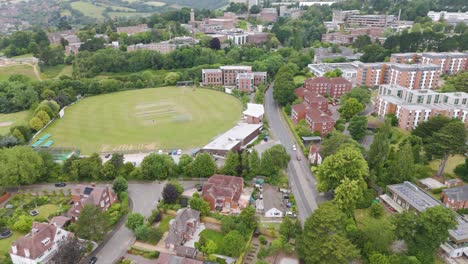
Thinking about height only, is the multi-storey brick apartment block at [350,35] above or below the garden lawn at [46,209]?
above

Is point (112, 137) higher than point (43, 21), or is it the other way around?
point (43, 21)

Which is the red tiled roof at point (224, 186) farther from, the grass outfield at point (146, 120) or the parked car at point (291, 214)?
the grass outfield at point (146, 120)

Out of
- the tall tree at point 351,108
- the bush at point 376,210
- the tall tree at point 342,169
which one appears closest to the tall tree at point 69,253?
the tall tree at point 342,169

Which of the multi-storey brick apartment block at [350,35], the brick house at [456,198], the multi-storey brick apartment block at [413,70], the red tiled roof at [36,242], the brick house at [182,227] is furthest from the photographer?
the multi-storey brick apartment block at [350,35]

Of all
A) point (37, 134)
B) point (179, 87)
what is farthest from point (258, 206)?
point (179, 87)

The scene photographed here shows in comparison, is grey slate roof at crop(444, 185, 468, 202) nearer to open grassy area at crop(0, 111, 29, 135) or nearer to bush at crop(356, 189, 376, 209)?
bush at crop(356, 189, 376, 209)

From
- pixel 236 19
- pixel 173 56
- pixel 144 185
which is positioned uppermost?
pixel 236 19

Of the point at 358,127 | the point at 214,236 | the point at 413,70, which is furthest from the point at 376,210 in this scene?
the point at 413,70

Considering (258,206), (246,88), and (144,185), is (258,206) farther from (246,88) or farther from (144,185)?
(246,88)
